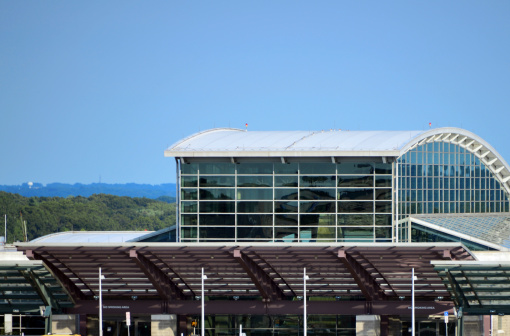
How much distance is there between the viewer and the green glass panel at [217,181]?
79188 mm

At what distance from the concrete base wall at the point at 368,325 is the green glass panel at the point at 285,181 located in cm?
1165

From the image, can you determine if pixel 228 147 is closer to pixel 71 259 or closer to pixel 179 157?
pixel 179 157

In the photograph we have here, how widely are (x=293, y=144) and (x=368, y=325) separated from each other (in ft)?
51.2

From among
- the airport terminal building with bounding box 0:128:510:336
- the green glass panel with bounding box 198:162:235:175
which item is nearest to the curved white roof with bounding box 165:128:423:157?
the airport terminal building with bounding box 0:128:510:336

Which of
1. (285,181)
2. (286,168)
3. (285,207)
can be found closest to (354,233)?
(285,207)

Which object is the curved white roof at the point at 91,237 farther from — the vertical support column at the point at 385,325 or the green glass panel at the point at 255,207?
the vertical support column at the point at 385,325

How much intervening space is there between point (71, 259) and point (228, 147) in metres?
15.6

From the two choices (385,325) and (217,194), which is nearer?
(385,325)

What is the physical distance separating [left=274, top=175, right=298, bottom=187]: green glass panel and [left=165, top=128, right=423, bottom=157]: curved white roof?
1.93m

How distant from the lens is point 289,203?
7869cm

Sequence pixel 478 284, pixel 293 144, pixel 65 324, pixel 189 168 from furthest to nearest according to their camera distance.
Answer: pixel 293 144 < pixel 189 168 < pixel 65 324 < pixel 478 284

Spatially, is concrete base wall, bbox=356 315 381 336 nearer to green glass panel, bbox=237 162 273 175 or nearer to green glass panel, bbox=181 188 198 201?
green glass panel, bbox=237 162 273 175

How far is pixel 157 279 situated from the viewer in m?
72.8

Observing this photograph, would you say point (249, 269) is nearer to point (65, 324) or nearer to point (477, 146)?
point (65, 324)
